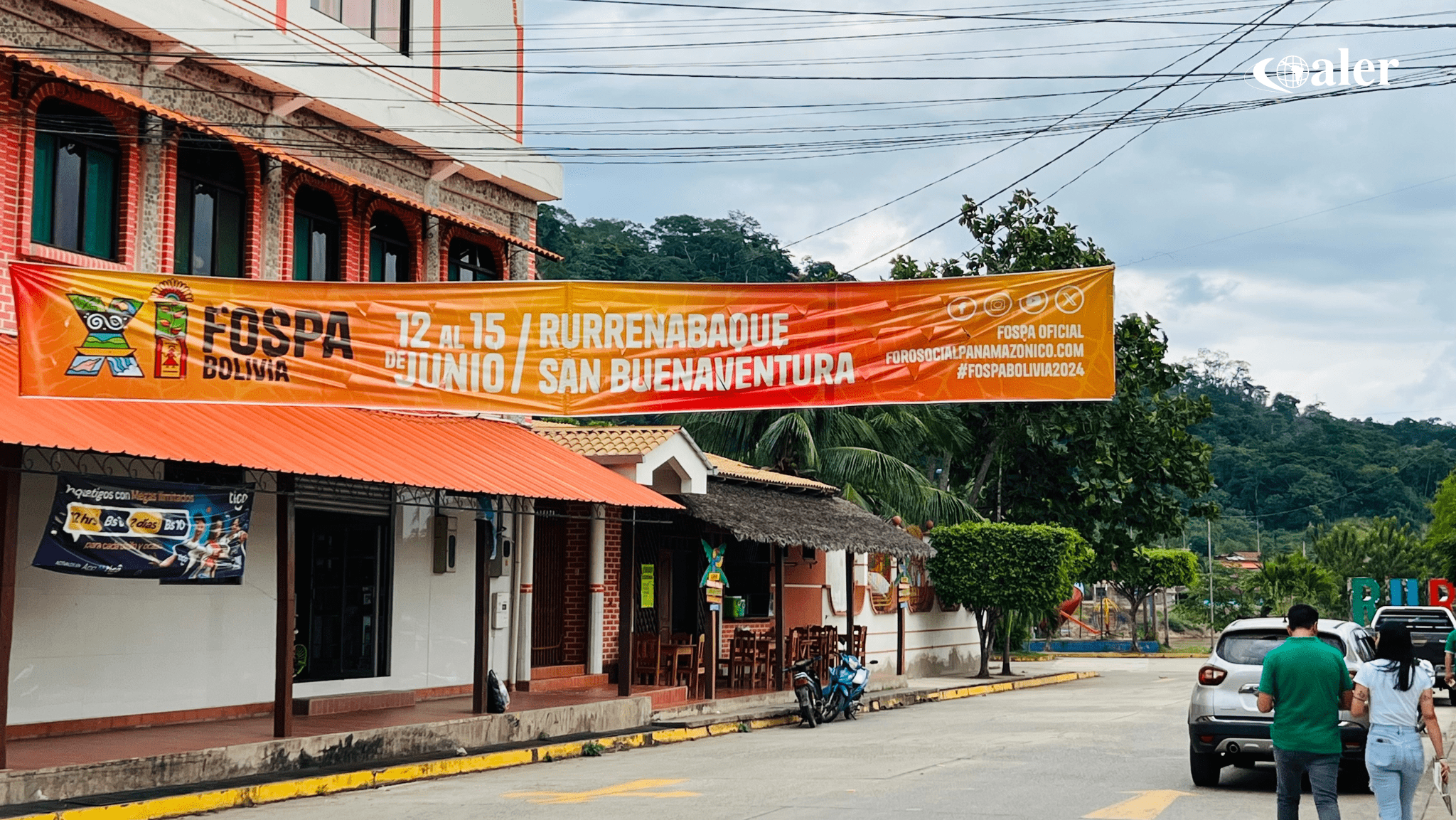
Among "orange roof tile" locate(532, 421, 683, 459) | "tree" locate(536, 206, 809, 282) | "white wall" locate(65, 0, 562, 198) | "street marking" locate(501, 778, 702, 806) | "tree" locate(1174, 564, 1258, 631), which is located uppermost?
"tree" locate(536, 206, 809, 282)

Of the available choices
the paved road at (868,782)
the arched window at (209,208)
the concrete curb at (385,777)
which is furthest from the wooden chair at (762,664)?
the arched window at (209,208)

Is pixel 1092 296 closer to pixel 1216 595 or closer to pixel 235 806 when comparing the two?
pixel 235 806

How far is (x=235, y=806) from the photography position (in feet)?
41.8

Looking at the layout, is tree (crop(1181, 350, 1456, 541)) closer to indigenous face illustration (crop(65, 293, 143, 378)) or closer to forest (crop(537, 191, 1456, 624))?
forest (crop(537, 191, 1456, 624))

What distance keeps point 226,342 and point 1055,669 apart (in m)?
31.2

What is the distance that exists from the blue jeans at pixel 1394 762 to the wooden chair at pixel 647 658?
50.1 feet

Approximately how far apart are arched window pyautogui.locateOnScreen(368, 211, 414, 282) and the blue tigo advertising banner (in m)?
6.64

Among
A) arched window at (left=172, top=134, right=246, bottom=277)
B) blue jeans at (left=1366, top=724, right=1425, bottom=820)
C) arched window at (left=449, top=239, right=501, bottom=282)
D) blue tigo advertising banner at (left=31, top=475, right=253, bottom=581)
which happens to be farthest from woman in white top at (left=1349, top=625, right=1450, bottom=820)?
arched window at (left=449, top=239, right=501, bottom=282)

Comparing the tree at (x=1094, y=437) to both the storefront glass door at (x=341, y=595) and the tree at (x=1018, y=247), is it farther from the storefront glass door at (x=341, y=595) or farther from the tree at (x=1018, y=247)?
the storefront glass door at (x=341, y=595)

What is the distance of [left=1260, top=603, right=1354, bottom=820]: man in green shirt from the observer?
28.9ft

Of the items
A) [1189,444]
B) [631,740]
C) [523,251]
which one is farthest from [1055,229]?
[631,740]

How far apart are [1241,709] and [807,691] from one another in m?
9.16

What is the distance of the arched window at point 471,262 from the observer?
22.6 meters

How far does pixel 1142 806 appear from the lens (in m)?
12.1
